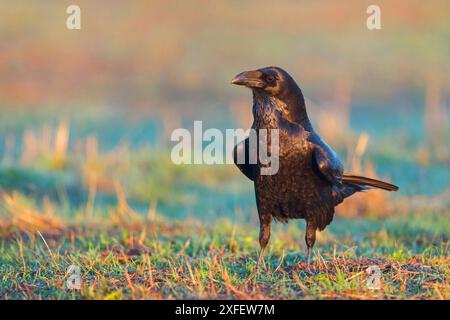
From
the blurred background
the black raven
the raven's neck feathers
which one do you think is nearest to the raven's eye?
the black raven

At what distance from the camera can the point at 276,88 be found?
18.0 ft

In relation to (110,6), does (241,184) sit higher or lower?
lower

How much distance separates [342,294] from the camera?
489cm

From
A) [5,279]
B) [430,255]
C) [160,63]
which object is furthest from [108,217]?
[160,63]

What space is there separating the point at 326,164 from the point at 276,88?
2.04 feet

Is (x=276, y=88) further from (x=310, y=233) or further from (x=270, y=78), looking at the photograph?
(x=310, y=233)

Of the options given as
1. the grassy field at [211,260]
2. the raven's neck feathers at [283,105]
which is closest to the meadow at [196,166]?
the grassy field at [211,260]

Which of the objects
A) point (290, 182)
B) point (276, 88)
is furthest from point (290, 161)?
point (276, 88)

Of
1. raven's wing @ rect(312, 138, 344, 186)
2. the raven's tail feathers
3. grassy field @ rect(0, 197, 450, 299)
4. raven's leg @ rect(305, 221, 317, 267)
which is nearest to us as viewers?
grassy field @ rect(0, 197, 450, 299)

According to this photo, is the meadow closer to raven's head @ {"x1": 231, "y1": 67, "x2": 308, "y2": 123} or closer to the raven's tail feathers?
the raven's tail feathers

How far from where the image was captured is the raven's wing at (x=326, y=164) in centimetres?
540

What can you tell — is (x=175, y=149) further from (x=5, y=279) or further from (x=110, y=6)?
(x=110, y=6)

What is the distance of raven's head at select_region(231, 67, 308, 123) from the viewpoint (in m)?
5.46

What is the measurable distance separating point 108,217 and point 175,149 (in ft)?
10.5
